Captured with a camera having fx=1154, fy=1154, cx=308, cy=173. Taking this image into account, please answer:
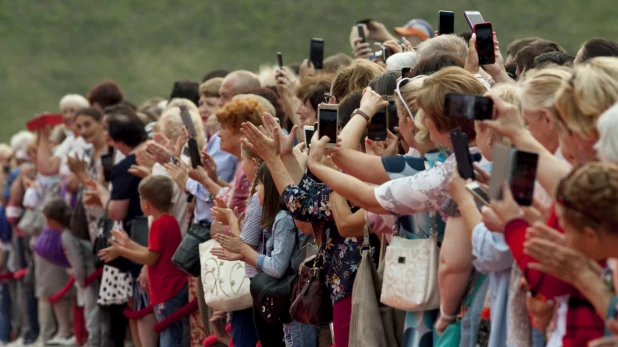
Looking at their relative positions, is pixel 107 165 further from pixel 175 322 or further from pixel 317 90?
pixel 317 90

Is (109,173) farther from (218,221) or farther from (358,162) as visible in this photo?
(358,162)

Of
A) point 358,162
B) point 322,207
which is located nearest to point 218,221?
point 322,207

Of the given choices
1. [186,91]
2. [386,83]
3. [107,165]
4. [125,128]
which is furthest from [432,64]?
[186,91]

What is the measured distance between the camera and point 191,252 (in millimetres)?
7594

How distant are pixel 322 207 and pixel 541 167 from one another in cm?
188

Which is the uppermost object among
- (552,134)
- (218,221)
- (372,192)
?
(552,134)

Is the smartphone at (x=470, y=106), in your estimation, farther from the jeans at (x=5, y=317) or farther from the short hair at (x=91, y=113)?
the jeans at (x=5, y=317)

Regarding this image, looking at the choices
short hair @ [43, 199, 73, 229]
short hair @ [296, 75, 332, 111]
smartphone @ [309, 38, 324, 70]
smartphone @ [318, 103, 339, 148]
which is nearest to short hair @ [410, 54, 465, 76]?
smartphone @ [318, 103, 339, 148]

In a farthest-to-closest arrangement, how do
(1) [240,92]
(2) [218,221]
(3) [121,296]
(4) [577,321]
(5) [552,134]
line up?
1. (3) [121,296]
2. (1) [240,92]
3. (2) [218,221]
4. (5) [552,134]
5. (4) [577,321]

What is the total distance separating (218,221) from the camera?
22.4 ft

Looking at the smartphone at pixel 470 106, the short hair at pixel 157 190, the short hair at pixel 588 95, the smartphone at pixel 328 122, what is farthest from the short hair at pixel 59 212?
the short hair at pixel 588 95

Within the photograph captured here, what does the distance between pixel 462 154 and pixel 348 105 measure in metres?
1.68

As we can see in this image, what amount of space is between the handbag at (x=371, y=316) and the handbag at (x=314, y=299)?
1.76ft

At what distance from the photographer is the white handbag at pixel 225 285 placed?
6.73 meters
